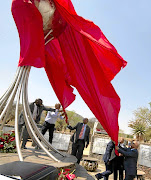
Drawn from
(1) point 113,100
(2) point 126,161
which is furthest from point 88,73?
(2) point 126,161

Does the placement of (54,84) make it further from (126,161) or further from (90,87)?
(126,161)

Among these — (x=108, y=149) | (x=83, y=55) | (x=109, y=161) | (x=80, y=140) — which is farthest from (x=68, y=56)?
(x=109, y=161)

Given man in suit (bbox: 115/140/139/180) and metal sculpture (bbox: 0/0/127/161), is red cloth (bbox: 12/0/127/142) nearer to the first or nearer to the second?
metal sculpture (bbox: 0/0/127/161)

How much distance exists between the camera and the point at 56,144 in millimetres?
8148

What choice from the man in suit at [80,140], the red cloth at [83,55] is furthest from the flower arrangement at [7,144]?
the man in suit at [80,140]

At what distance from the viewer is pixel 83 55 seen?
131 inches

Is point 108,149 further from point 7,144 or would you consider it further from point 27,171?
point 27,171

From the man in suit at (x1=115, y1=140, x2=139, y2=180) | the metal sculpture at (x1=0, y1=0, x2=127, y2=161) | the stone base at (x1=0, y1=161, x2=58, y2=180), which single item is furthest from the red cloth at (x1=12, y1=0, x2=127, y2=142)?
the stone base at (x1=0, y1=161, x2=58, y2=180)

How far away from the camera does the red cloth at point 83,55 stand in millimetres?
2904

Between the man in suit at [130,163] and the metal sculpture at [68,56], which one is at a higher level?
the metal sculpture at [68,56]

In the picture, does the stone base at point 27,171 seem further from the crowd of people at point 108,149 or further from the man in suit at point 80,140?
the man in suit at point 80,140

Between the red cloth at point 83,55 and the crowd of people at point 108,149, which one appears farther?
the crowd of people at point 108,149

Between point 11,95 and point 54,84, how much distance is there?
1.21 metres

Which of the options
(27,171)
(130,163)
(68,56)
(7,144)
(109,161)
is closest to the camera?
(27,171)
